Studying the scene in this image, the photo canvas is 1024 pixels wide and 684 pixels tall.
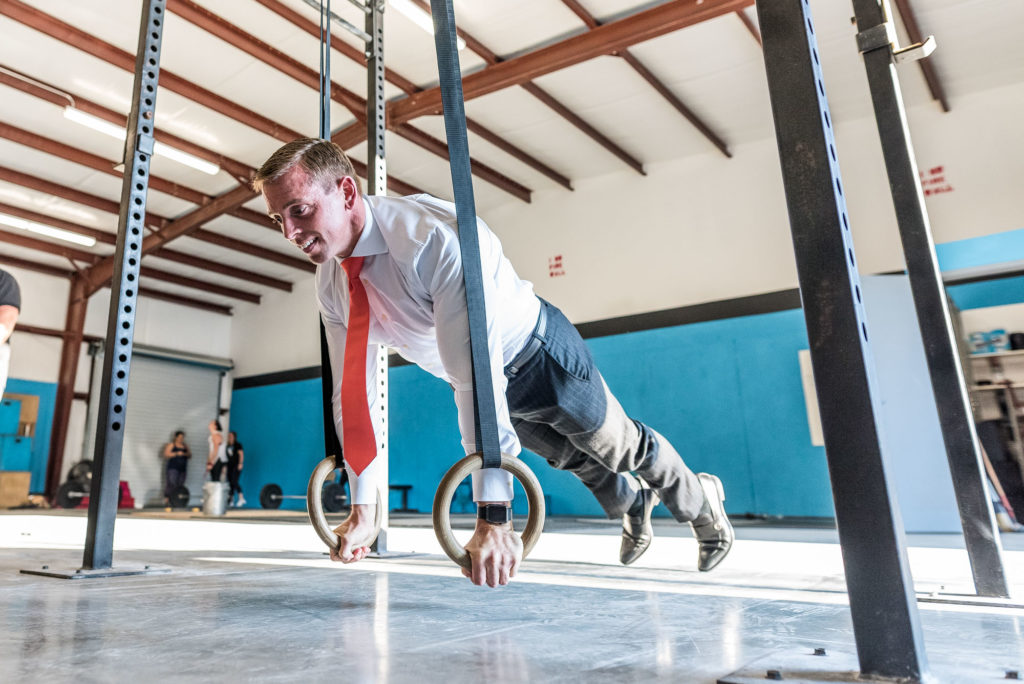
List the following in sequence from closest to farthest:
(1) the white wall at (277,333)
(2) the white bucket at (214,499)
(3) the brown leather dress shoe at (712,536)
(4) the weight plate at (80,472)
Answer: (3) the brown leather dress shoe at (712,536)
(2) the white bucket at (214,499)
(4) the weight plate at (80,472)
(1) the white wall at (277,333)

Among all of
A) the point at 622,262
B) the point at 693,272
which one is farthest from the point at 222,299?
the point at 693,272

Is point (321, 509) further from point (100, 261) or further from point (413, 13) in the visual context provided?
point (100, 261)

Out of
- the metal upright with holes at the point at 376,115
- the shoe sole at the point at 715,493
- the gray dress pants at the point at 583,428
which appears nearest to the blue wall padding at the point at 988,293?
the shoe sole at the point at 715,493

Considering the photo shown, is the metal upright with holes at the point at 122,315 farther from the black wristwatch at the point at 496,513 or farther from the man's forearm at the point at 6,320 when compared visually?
the black wristwatch at the point at 496,513

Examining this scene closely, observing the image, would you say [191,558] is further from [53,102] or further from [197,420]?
[197,420]

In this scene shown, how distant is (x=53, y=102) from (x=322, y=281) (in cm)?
760

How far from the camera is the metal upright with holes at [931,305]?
1.59 metres

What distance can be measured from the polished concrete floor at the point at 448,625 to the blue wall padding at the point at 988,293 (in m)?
4.59

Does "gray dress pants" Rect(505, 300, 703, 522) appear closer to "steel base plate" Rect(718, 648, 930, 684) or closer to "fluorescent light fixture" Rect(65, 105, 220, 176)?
"steel base plate" Rect(718, 648, 930, 684)

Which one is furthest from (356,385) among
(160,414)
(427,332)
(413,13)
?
(160,414)

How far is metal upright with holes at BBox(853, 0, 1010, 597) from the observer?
1587mm

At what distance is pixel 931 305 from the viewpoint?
1665 mm

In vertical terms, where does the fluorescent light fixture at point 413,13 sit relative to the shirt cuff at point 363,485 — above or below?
above

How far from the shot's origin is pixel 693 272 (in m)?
8.00
